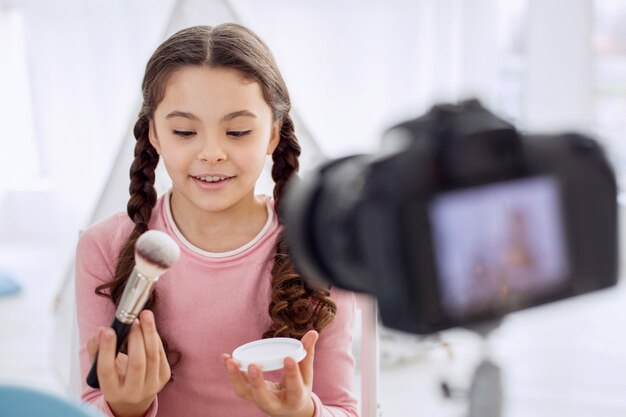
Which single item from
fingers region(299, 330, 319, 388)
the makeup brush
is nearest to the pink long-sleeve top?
fingers region(299, 330, 319, 388)

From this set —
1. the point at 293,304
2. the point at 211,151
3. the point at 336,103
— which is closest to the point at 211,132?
the point at 211,151

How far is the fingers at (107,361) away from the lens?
640 mm

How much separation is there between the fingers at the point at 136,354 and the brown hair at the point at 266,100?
0.75 feet

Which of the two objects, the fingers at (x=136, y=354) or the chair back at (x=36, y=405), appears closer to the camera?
the chair back at (x=36, y=405)

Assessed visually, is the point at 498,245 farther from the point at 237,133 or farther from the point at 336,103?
the point at 336,103

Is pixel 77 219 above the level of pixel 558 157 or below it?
below

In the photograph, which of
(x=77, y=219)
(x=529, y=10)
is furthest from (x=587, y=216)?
(x=77, y=219)

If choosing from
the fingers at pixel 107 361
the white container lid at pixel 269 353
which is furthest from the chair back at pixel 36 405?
the white container lid at pixel 269 353

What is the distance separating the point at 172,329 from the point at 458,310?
2.17 feet

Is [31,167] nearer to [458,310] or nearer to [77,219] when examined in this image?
[77,219]

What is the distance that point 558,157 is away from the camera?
39 centimetres

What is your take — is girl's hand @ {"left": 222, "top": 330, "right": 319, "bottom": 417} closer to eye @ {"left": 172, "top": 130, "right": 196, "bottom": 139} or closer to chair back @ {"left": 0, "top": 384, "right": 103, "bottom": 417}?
chair back @ {"left": 0, "top": 384, "right": 103, "bottom": 417}

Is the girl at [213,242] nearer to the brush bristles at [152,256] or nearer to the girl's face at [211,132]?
the girl's face at [211,132]

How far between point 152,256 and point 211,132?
0.91 ft
